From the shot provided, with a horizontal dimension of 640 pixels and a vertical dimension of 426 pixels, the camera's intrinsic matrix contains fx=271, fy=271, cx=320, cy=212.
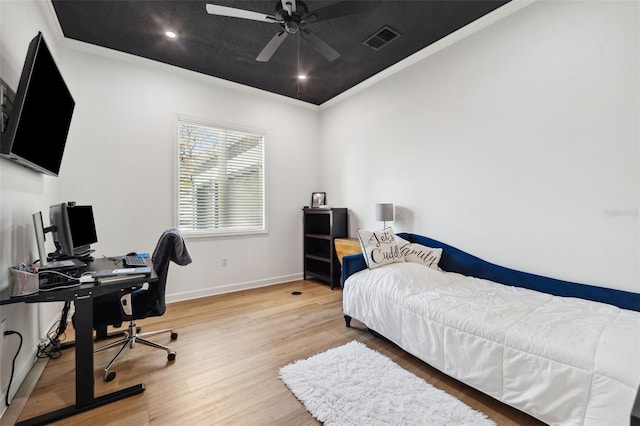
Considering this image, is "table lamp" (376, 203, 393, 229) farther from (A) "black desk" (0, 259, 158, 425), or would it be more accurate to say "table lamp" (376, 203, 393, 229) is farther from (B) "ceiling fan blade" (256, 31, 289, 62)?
(A) "black desk" (0, 259, 158, 425)

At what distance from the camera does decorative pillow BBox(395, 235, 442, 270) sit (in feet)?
9.73

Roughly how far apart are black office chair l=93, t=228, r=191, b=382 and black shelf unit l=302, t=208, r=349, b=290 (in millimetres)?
2344

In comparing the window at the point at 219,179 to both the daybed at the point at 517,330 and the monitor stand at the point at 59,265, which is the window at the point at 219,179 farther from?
the daybed at the point at 517,330

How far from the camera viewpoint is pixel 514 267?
2.54 meters

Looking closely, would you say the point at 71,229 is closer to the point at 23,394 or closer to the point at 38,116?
the point at 38,116

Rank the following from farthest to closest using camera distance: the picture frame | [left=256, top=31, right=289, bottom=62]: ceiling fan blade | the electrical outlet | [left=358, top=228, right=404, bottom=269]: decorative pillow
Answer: the picture frame < [left=358, top=228, right=404, bottom=269]: decorative pillow < [left=256, top=31, right=289, bottom=62]: ceiling fan blade < the electrical outlet

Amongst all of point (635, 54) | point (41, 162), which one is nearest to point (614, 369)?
point (635, 54)

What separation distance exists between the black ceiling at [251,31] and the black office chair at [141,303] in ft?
6.99

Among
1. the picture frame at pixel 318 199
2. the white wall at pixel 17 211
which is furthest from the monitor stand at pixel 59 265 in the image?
the picture frame at pixel 318 199

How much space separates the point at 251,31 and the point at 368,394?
3429 millimetres

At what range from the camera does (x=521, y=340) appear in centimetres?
157

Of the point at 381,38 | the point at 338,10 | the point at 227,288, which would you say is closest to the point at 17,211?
the point at 227,288

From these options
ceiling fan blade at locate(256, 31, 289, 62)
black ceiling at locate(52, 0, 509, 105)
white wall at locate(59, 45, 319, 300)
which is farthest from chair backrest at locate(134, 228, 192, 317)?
black ceiling at locate(52, 0, 509, 105)

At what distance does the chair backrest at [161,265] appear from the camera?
2.15m
